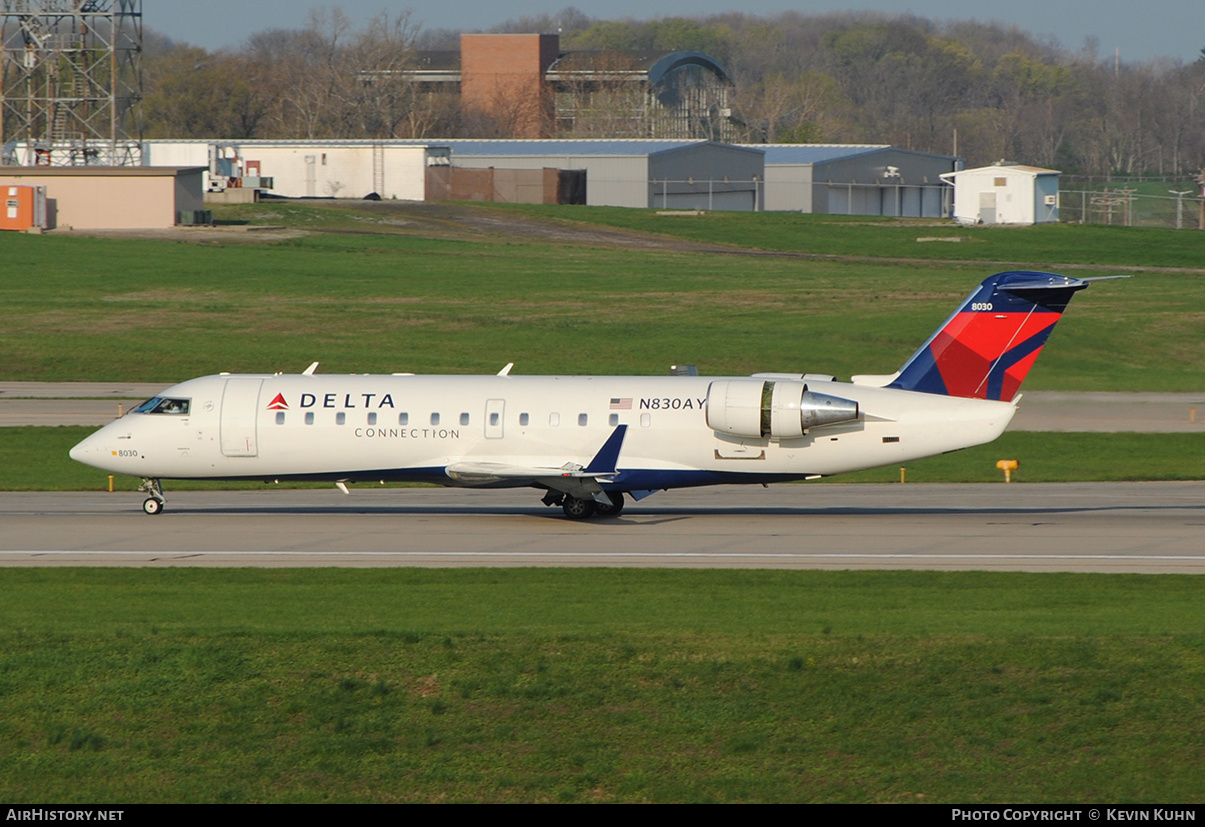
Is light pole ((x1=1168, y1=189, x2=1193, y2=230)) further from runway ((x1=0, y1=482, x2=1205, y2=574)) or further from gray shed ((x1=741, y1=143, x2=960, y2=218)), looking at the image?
runway ((x1=0, y1=482, x2=1205, y2=574))

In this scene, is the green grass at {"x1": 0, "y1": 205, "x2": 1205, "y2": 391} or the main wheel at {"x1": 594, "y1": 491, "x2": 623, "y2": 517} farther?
the green grass at {"x1": 0, "y1": 205, "x2": 1205, "y2": 391}

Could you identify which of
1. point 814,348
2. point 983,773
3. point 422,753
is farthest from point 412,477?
point 814,348

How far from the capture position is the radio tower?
90.8 m

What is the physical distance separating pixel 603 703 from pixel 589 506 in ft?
47.3

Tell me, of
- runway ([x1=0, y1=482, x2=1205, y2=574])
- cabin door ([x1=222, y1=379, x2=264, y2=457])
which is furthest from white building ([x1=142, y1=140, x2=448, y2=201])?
cabin door ([x1=222, y1=379, x2=264, y2=457])

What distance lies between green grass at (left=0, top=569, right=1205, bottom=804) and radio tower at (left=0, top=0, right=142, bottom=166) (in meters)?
77.6

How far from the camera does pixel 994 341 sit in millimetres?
31875

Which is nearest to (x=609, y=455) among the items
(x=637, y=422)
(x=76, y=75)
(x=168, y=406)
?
(x=637, y=422)

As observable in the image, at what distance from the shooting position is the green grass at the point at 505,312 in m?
63.0

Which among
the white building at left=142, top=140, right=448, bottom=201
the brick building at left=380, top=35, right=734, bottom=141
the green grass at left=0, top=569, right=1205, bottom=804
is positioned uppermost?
the brick building at left=380, top=35, right=734, bottom=141

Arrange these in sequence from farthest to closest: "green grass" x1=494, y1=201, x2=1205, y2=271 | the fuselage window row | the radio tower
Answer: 1. "green grass" x1=494, y1=201, x2=1205, y2=271
2. the radio tower
3. the fuselage window row

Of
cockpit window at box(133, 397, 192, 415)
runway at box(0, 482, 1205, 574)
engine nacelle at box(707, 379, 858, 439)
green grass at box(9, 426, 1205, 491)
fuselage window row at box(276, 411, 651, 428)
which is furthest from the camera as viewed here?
green grass at box(9, 426, 1205, 491)

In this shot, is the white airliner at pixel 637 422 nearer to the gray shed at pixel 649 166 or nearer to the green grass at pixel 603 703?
the green grass at pixel 603 703

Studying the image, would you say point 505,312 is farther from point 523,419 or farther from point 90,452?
point 523,419
